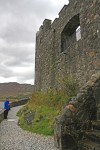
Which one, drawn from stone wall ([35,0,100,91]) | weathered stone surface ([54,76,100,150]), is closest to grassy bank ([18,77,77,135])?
stone wall ([35,0,100,91])

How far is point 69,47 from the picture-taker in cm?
1170

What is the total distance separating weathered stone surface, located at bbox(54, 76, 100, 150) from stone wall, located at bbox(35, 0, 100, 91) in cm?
201

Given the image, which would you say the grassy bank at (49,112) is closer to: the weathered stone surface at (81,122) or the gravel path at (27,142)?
the gravel path at (27,142)

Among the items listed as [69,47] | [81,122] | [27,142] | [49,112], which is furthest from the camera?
[69,47]

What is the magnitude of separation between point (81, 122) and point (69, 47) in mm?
5944

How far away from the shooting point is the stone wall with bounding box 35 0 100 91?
30.2 ft

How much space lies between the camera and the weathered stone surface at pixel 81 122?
616 cm

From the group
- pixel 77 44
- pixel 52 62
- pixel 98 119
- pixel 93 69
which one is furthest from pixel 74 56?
pixel 98 119

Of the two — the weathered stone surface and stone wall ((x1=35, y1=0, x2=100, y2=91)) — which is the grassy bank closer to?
stone wall ((x1=35, y1=0, x2=100, y2=91))

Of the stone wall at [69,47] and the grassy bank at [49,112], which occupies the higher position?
the stone wall at [69,47]

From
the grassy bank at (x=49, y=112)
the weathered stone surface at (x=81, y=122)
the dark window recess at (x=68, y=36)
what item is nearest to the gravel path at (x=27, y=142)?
the weathered stone surface at (x=81, y=122)

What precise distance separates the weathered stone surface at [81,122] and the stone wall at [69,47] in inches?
79.1

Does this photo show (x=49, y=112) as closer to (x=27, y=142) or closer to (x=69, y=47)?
(x=27, y=142)

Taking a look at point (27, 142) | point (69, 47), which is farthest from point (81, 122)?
point (69, 47)
